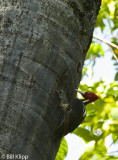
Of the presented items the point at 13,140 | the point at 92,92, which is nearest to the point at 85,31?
the point at 13,140

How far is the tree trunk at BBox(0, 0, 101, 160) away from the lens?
1.92 meters

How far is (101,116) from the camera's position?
1.53m

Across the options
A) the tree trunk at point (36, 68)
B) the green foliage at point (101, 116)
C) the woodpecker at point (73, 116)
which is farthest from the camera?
the woodpecker at point (73, 116)

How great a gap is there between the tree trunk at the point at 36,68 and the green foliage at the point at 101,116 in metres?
0.29

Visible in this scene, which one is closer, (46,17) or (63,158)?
(46,17)

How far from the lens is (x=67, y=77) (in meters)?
2.41

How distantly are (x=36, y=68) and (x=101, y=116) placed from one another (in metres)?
0.74

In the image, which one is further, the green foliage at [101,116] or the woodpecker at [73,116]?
the woodpecker at [73,116]

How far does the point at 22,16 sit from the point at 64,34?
1.09 feet

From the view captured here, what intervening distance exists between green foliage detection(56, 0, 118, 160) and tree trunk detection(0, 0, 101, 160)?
0.29 m

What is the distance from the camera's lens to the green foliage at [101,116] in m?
1.55

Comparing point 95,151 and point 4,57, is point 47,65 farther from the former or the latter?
point 95,151

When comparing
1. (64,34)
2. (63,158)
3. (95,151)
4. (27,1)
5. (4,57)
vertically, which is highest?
(27,1)

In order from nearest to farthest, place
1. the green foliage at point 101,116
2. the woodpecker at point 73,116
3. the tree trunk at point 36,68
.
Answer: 1. the green foliage at point 101,116
2. the tree trunk at point 36,68
3. the woodpecker at point 73,116
